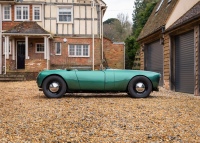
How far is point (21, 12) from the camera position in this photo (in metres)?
21.7

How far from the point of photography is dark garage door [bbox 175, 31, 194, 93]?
10688 millimetres

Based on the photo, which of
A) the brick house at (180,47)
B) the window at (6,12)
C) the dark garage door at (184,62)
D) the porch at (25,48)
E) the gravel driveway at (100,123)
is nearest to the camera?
the gravel driveway at (100,123)

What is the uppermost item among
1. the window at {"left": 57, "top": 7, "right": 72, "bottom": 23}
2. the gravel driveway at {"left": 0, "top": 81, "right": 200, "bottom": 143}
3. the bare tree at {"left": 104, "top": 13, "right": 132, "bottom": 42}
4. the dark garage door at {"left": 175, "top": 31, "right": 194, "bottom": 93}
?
the bare tree at {"left": 104, "top": 13, "right": 132, "bottom": 42}

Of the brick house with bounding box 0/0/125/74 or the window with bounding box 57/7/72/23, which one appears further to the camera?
the window with bounding box 57/7/72/23

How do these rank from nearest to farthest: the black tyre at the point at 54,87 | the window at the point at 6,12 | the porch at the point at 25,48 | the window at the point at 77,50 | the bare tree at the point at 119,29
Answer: the black tyre at the point at 54,87 < the porch at the point at 25,48 < the window at the point at 6,12 < the window at the point at 77,50 < the bare tree at the point at 119,29

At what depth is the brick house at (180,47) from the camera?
10102 mm

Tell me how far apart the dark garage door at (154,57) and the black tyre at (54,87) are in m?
6.73

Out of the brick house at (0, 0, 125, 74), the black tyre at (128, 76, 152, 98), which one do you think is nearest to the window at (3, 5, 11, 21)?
the brick house at (0, 0, 125, 74)

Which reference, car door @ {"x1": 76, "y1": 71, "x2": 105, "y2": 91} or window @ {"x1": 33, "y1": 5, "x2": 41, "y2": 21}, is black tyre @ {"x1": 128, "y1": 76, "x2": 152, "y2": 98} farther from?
window @ {"x1": 33, "y1": 5, "x2": 41, "y2": 21}

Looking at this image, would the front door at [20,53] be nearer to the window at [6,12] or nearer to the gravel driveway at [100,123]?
the window at [6,12]

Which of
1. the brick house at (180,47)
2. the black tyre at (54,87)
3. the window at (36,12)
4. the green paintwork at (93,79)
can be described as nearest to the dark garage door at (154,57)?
the brick house at (180,47)

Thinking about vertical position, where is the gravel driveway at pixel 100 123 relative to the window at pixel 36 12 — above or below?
below

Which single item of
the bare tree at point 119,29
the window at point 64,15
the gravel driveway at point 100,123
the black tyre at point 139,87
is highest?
the bare tree at point 119,29

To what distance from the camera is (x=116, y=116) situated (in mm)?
5820
